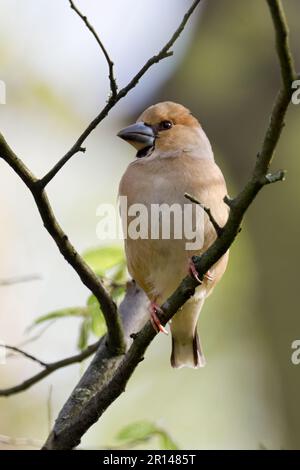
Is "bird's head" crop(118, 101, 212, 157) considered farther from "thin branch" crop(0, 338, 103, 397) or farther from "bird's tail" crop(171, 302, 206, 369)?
"thin branch" crop(0, 338, 103, 397)

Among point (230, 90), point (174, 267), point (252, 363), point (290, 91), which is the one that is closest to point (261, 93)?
point (230, 90)

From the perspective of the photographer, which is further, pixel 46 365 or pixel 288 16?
pixel 288 16

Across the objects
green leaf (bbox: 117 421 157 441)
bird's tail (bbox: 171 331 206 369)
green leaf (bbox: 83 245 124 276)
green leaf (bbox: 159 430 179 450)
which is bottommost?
bird's tail (bbox: 171 331 206 369)

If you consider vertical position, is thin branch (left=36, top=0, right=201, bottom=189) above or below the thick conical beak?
above

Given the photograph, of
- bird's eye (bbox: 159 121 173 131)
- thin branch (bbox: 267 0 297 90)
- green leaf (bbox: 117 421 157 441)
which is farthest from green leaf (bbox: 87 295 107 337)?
thin branch (bbox: 267 0 297 90)

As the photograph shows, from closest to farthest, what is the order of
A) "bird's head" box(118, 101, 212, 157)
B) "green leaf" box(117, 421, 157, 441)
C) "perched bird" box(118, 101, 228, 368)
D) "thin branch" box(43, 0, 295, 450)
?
1. "thin branch" box(43, 0, 295, 450)
2. "green leaf" box(117, 421, 157, 441)
3. "perched bird" box(118, 101, 228, 368)
4. "bird's head" box(118, 101, 212, 157)

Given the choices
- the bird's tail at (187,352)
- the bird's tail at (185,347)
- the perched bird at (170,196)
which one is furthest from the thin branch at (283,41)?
the bird's tail at (187,352)

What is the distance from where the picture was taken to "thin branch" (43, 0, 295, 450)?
112 inches

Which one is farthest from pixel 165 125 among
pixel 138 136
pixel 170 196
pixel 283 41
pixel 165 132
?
pixel 283 41

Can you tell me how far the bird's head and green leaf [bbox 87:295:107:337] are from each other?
108 centimetres

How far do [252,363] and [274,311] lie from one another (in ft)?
2.66

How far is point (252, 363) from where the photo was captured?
25.7ft

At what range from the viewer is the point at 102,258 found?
14.8 ft
